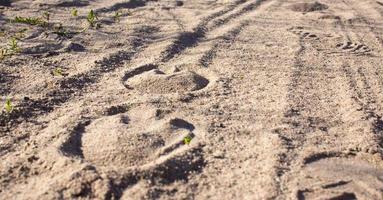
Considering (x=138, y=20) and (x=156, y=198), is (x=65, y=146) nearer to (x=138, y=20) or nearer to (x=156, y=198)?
(x=156, y=198)

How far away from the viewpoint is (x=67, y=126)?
8.66 feet

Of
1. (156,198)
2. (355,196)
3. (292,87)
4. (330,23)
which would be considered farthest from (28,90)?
(330,23)

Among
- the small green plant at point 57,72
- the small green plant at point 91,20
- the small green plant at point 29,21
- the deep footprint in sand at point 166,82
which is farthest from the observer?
the small green plant at point 91,20

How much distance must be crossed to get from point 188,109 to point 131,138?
0.55 meters

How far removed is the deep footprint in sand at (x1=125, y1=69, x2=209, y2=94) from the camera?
3.23 metres

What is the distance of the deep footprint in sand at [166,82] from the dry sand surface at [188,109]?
0.04ft

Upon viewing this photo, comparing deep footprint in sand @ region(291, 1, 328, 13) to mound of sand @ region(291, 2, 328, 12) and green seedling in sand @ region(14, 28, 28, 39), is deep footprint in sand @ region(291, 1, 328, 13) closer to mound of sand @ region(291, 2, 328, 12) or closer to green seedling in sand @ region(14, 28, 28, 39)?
mound of sand @ region(291, 2, 328, 12)

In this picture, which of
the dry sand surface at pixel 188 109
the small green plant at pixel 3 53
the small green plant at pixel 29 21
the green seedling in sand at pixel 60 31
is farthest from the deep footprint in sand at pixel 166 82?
the small green plant at pixel 29 21

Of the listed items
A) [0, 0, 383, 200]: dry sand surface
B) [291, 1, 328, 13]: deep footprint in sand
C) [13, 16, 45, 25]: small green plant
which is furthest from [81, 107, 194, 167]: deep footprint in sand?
[291, 1, 328, 13]: deep footprint in sand

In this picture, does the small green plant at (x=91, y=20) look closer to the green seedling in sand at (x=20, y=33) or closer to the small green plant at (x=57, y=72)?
the green seedling in sand at (x=20, y=33)

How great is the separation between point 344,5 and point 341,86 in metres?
3.11

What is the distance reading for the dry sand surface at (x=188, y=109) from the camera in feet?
7.29

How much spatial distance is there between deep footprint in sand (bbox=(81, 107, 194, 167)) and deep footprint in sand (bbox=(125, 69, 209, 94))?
40 centimetres

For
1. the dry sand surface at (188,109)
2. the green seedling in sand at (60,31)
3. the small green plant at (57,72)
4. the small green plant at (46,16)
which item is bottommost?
the dry sand surface at (188,109)
